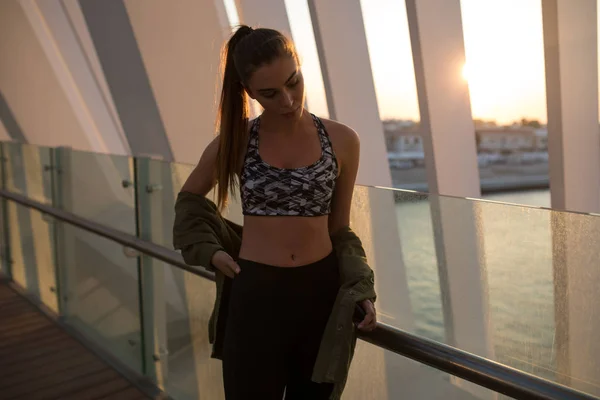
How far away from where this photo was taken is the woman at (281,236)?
68.1 inches

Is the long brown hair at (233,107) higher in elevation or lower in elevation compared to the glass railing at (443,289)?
higher

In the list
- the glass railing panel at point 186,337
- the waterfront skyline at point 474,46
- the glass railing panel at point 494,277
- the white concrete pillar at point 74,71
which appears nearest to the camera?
the glass railing panel at point 494,277

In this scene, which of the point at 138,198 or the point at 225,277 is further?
the point at 138,198

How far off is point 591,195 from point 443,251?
390cm

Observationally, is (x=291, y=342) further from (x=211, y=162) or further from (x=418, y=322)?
(x=211, y=162)

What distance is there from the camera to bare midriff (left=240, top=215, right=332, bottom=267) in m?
1.77

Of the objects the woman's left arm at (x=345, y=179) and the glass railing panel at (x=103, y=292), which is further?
the glass railing panel at (x=103, y=292)

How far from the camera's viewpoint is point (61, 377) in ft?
12.8

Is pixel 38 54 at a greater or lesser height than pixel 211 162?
greater

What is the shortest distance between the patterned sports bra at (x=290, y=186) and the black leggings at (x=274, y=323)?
0.46 feet

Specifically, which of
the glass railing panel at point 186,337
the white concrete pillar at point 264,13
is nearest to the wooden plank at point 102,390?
the glass railing panel at point 186,337

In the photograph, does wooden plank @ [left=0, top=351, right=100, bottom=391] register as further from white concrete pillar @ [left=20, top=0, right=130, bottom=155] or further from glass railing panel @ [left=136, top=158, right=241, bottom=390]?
white concrete pillar @ [left=20, top=0, right=130, bottom=155]

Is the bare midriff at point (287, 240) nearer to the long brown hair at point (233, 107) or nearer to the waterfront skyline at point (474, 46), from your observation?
the long brown hair at point (233, 107)

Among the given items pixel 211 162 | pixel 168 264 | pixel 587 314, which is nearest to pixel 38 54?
pixel 168 264
